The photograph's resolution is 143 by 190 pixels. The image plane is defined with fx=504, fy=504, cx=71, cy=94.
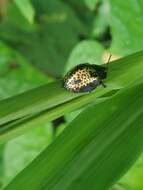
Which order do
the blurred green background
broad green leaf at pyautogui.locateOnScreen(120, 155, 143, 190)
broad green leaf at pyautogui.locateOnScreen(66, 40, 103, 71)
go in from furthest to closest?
1. broad green leaf at pyautogui.locateOnScreen(66, 40, 103, 71)
2. the blurred green background
3. broad green leaf at pyautogui.locateOnScreen(120, 155, 143, 190)

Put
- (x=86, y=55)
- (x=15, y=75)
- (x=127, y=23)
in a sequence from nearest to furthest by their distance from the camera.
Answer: (x=127, y=23) → (x=86, y=55) → (x=15, y=75)

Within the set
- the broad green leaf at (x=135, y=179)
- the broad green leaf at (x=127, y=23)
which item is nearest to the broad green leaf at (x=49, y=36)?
the broad green leaf at (x=127, y=23)

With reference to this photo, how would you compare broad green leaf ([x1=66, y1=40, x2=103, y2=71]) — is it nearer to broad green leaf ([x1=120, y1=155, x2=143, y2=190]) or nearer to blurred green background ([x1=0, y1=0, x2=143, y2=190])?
blurred green background ([x1=0, y1=0, x2=143, y2=190])

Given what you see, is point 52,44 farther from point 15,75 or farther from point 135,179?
point 135,179

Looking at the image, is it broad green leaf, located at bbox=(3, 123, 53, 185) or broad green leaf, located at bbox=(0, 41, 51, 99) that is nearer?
broad green leaf, located at bbox=(3, 123, 53, 185)

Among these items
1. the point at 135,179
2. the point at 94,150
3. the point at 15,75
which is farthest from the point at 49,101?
the point at 15,75

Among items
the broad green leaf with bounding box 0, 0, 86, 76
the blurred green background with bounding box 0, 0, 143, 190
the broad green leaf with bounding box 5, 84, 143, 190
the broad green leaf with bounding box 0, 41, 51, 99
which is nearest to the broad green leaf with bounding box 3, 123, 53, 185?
the blurred green background with bounding box 0, 0, 143, 190

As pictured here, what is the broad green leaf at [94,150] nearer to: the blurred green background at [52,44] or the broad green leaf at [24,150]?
the blurred green background at [52,44]
